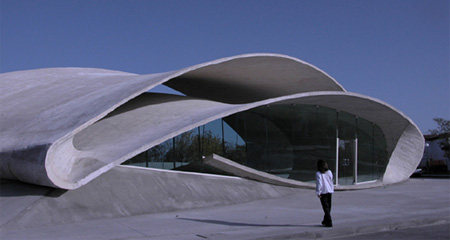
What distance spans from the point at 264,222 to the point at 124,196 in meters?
4.16

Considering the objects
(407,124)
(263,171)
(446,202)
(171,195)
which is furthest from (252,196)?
(407,124)

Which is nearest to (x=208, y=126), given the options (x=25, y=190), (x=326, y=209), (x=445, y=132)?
(x=25, y=190)

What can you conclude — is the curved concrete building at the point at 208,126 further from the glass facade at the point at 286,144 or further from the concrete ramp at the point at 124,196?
the concrete ramp at the point at 124,196

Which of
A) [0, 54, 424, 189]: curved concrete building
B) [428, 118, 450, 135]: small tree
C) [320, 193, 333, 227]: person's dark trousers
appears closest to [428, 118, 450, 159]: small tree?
[428, 118, 450, 135]: small tree

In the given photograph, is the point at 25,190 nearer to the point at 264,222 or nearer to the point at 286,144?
the point at 264,222

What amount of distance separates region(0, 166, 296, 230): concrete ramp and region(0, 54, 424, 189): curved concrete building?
1.46 feet

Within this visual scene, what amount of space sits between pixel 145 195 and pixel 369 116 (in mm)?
11124

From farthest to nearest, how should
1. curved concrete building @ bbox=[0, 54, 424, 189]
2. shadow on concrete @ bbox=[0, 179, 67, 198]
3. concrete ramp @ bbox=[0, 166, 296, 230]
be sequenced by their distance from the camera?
curved concrete building @ bbox=[0, 54, 424, 189] < shadow on concrete @ bbox=[0, 179, 67, 198] < concrete ramp @ bbox=[0, 166, 296, 230]

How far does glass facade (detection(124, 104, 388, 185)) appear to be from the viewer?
15914 millimetres

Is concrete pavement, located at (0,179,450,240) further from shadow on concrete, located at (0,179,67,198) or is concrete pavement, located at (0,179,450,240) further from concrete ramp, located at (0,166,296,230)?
shadow on concrete, located at (0,179,67,198)

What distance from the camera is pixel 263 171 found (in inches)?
700

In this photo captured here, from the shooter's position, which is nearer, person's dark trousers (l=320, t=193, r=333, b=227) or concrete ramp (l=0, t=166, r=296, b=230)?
person's dark trousers (l=320, t=193, r=333, b=227)

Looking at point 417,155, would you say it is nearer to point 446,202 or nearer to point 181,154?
point 446,202

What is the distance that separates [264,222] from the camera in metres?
10.9
